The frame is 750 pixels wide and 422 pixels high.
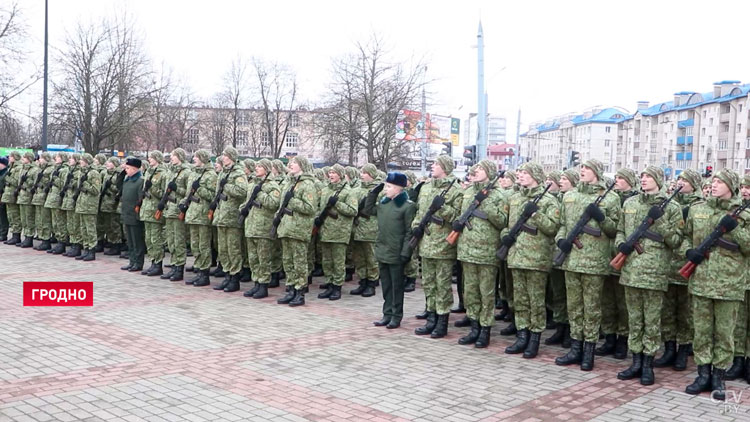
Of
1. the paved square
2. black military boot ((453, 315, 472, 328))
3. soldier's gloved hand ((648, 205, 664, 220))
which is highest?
soldier's gloved hand ((648, 205, 664, 220))

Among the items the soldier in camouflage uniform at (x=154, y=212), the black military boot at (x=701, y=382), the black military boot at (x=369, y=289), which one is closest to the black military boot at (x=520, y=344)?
the black military boot at (x=701, y=382)

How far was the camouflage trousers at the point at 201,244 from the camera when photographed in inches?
448

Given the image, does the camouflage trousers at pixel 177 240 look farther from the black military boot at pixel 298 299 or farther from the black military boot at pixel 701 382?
the black military boot at pixel 701 382

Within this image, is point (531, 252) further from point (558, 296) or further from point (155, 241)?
point (155, 241)

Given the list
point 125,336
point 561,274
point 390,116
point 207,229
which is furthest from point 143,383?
point 390,116

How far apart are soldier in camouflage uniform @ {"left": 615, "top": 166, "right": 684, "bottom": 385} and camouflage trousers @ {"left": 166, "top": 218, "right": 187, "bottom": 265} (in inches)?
293

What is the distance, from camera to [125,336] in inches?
307

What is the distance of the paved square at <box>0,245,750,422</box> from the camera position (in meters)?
5.55

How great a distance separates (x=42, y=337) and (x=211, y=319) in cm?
197

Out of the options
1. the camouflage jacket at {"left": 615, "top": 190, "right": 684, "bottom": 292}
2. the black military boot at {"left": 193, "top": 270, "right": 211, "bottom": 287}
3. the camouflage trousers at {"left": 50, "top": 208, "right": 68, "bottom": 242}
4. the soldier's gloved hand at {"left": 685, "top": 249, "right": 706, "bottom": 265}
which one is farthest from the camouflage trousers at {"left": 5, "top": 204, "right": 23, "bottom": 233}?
the soldier's gloved hand at {"left": 685, "top": 249, "right": 706, "bottom": 265}

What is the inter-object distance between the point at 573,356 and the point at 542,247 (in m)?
1.14

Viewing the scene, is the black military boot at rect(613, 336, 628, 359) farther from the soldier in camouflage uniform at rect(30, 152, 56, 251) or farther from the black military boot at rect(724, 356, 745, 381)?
the soldier in camouflage uniform at rect(30, 152, 56, 251)

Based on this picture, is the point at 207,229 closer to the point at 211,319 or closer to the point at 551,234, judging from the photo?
the point at 211,319

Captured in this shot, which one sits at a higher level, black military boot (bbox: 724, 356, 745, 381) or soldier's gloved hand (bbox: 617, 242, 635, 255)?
soldier's gloved hand (bbox: 617, 242, 635, 255)
